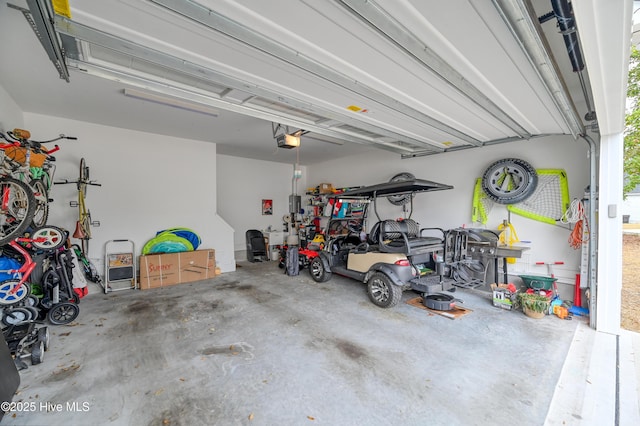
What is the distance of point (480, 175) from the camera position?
5082 mm

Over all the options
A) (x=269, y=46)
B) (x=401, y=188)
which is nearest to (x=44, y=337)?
(x=269, y=46)

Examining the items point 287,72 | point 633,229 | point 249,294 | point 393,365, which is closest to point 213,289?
point 249,294

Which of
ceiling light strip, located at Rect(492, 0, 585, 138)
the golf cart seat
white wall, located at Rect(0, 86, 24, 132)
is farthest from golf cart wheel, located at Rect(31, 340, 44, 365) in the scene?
ceiling light strip, located at Rect(492, 0, 585, 138)

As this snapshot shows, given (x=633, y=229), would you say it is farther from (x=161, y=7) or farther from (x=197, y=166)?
(x=197, y=166)

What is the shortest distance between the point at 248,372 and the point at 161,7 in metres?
2.81

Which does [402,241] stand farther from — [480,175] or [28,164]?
[28,164]

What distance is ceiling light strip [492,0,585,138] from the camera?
150 centimetres

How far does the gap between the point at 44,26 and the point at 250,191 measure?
21.1 ft

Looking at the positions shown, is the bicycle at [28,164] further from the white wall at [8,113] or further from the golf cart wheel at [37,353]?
the golf cart wheel at [37,353]

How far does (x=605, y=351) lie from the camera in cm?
277

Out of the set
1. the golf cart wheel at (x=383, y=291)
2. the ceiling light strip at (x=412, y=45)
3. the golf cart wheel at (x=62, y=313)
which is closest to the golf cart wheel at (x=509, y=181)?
the ceiling light strip at (x=412, y=45)

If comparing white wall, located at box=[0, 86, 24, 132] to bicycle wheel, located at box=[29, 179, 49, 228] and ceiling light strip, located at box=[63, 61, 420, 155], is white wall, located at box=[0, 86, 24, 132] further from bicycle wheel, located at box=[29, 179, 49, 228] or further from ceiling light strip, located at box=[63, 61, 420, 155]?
ceiling light strip, located at box=[63, 61, 420, 155]

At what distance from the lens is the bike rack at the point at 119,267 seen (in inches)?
192

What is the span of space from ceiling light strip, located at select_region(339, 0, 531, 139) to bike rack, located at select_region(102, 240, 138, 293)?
5.65 meters
